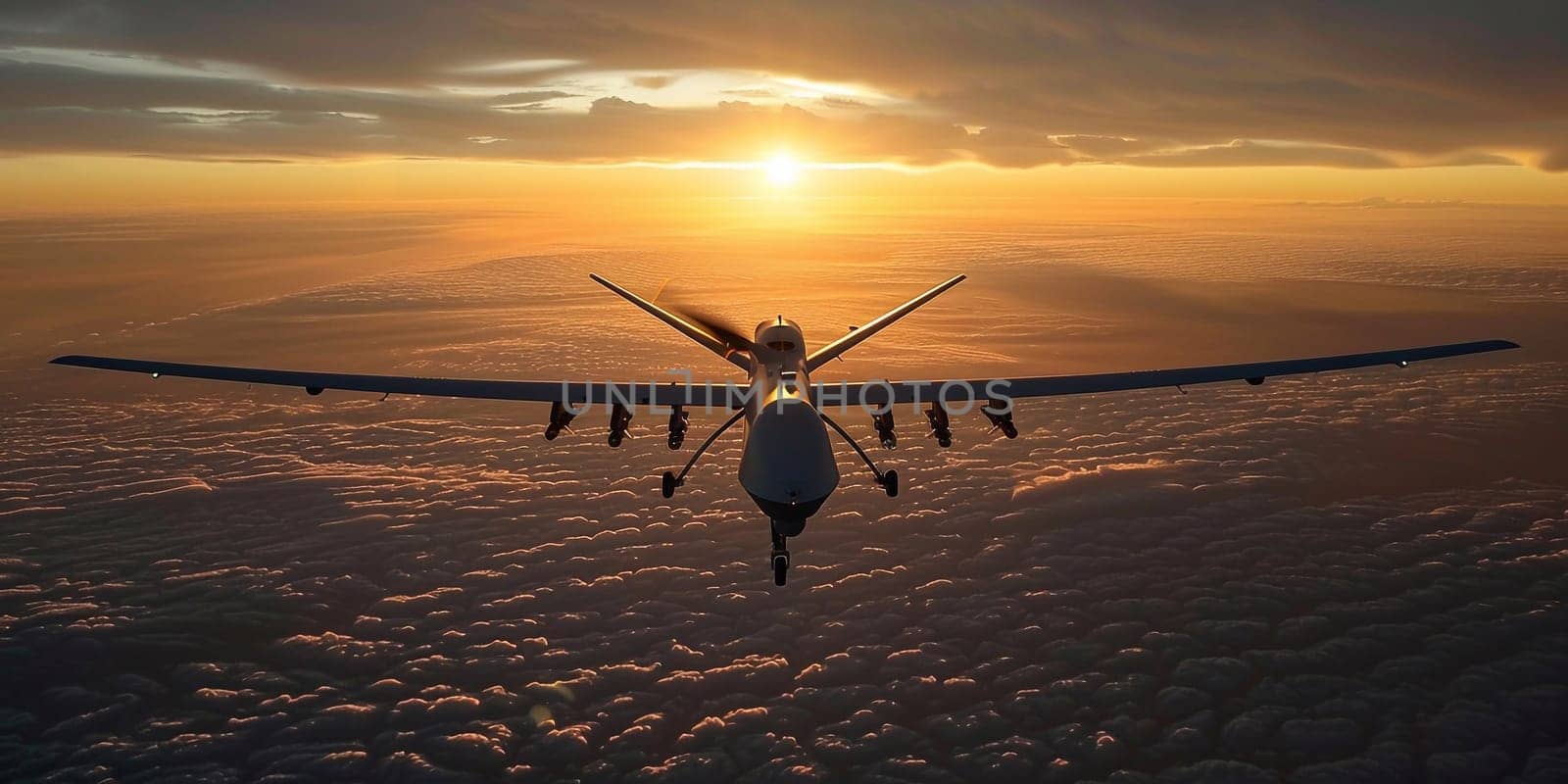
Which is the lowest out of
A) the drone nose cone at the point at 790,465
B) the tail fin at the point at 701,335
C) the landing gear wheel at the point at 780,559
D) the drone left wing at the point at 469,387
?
the landing gear wheel at the point at 780,559

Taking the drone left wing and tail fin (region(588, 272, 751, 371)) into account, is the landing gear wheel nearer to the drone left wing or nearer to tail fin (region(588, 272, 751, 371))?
the drone left wing

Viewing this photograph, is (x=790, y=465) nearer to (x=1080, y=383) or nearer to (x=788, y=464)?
(x=788, y=464)

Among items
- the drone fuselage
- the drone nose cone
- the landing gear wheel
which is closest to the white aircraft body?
the landing gear wheel

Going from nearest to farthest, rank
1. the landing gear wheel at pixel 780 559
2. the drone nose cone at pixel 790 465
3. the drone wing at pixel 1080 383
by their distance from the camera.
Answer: the drone nose cone at pixel 790 465, the landing gear wheel at pixel 780 559, the drone wing at pixel 1080 383

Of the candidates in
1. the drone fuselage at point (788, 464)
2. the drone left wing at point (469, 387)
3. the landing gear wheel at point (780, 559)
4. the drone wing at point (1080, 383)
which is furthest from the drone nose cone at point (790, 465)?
the drone wing at point (1080, 383)

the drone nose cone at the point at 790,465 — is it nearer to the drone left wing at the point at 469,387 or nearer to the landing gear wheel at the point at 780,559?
the landing gear wheel at the point at 780,559

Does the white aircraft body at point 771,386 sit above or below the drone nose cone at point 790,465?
above

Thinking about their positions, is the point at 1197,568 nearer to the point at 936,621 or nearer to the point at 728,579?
the point at 936,621

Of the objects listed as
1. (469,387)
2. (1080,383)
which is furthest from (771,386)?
(1080,383)
